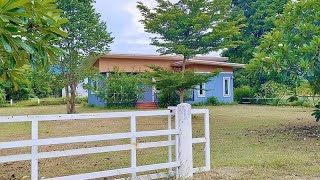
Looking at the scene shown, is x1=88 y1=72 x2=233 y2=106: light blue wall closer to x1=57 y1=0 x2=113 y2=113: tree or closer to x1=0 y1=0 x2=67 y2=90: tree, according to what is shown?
x1=57 y1=0 x2=113 y2=113: tree

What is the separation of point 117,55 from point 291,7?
16281 millimetres

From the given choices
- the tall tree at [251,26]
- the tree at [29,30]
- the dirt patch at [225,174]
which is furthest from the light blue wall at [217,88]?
the tree at [29,30]

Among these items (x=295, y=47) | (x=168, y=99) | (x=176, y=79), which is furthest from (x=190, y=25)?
(x=295, y=47)

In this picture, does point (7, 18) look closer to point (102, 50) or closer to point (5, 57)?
point (5, 57)

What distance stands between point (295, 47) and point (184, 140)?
6128mm

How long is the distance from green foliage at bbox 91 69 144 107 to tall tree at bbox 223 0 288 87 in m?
11.5

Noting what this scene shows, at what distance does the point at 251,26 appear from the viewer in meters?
34.9

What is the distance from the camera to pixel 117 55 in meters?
26.0

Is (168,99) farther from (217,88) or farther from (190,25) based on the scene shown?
(190,25)

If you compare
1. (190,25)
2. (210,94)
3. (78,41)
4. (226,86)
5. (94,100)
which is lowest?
(94,100)

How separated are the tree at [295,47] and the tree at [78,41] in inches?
453

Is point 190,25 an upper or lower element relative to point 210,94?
upper

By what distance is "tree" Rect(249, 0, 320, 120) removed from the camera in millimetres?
9547

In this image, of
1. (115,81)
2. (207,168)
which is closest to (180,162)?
(207,168)
